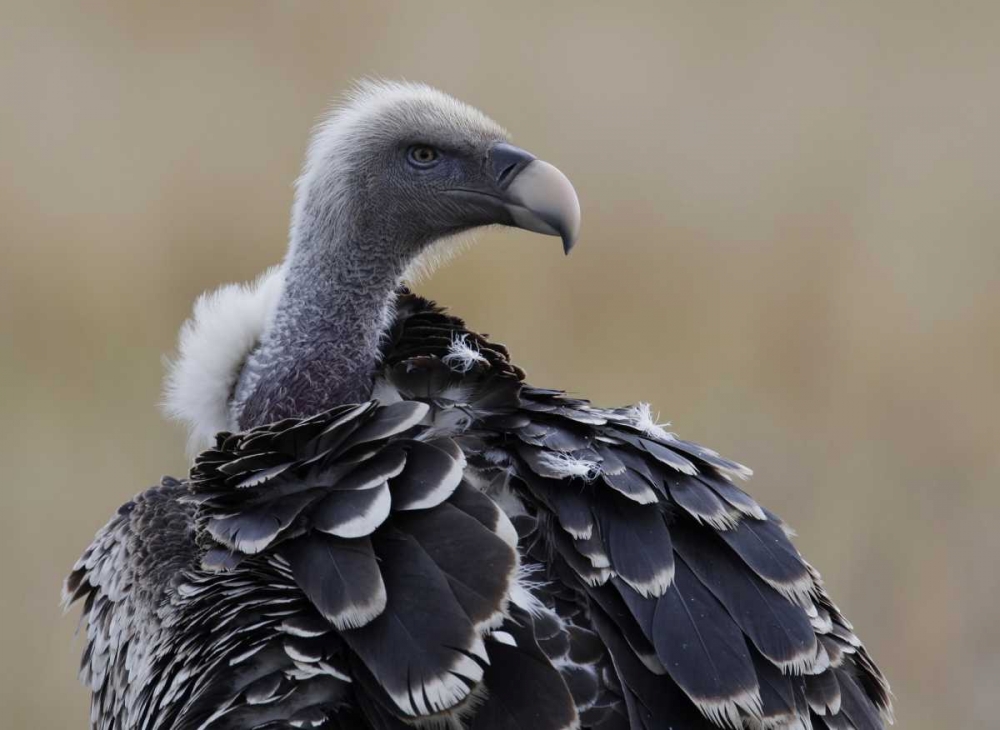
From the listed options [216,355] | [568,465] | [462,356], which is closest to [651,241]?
[216,355]

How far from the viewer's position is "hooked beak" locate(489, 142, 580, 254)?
11.3 ft

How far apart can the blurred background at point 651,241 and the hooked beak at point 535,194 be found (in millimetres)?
2676

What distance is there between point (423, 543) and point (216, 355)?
1.11 meters

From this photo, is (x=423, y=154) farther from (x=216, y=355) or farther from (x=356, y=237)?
(x=216, y=355)

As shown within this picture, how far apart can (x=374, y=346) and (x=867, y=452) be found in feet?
10.7

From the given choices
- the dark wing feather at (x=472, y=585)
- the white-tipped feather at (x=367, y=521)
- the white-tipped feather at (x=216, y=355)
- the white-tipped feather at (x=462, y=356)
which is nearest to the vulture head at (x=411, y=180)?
the white-tipped feather at (x=216, y=355)

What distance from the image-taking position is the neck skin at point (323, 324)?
3.44 metres

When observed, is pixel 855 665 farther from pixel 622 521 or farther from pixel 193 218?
pixel 193 218

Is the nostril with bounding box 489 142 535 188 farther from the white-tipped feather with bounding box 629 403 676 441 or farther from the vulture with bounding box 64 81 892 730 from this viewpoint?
the white-tipped feather with bounding box 629 403 676 441

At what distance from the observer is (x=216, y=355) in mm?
3650

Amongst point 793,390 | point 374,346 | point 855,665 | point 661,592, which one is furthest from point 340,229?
point 793,390

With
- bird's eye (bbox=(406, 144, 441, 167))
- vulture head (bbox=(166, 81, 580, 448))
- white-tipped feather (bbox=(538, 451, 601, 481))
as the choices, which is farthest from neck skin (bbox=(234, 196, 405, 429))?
white-tipped feather (bbox=(538, 451, 601, 481))

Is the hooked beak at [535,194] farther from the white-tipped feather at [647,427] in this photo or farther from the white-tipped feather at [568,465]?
the white-tipped feather at [568,465]

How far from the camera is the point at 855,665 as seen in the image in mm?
3293
